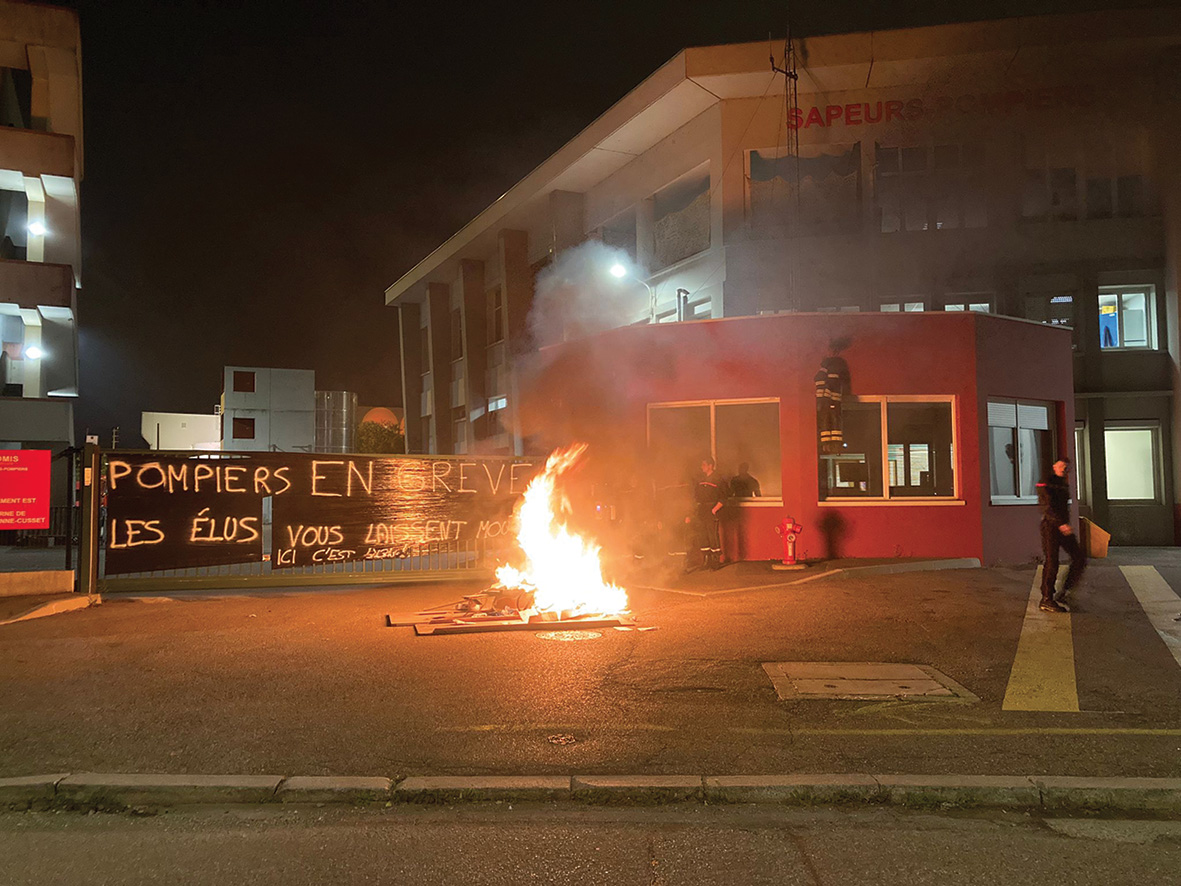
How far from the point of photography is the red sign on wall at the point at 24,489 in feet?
35.8

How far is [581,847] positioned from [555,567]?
657 centimetres

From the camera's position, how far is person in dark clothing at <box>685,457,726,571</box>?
12.8 metres

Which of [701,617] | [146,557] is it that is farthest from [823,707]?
[146,557]

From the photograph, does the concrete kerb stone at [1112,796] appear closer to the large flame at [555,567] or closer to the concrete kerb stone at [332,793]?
the concrete kerb stone at [332,793]

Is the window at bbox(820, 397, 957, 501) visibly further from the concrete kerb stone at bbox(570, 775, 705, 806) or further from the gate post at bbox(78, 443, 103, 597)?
the gate post at bbox(78, 443, 103, 597)

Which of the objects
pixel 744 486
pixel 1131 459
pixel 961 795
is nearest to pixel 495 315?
pixel 744 486

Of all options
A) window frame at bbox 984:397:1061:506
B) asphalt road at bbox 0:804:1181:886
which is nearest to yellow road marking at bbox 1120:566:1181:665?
window frame at bbox 984:397:1061:506

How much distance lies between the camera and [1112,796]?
14.4 feet

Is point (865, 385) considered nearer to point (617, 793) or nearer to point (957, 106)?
point (957, 106)

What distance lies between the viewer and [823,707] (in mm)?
5949

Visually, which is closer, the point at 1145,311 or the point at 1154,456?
the point at 1154,456

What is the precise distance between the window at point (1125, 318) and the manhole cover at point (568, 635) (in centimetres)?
1561

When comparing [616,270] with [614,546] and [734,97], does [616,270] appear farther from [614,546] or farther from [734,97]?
[614,546]

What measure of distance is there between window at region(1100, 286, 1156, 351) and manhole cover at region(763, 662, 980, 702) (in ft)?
49.6
